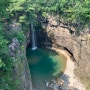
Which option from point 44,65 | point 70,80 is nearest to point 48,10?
point 44,65

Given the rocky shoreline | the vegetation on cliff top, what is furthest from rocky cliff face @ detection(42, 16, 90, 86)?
the vegetation on cliff top

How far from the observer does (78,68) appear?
110 ft

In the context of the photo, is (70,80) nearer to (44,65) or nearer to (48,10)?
(44,65)

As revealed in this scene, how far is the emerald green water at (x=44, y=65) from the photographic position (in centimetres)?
3055

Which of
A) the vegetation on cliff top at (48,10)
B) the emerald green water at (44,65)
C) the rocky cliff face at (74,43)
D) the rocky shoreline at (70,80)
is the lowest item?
the rocky shoreline at (70,80)

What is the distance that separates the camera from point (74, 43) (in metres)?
35.6

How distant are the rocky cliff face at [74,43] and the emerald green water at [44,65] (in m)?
2.12

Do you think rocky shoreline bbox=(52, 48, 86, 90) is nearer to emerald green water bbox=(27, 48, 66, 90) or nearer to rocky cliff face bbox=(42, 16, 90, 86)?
rocky cliff face bbox=(42, 16, 90, 86)


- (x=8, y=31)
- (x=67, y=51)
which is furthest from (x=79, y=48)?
(x=8, y=31)

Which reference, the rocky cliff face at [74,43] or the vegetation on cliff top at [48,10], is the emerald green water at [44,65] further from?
the vegetation on cliff top at [48,10]

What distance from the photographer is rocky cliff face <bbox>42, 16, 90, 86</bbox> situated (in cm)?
3158

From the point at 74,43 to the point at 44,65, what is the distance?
619 cm

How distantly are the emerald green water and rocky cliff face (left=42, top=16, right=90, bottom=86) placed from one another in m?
2.12

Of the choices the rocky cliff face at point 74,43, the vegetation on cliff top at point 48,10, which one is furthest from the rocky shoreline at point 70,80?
the vegetation on cliff top at point 48,10
